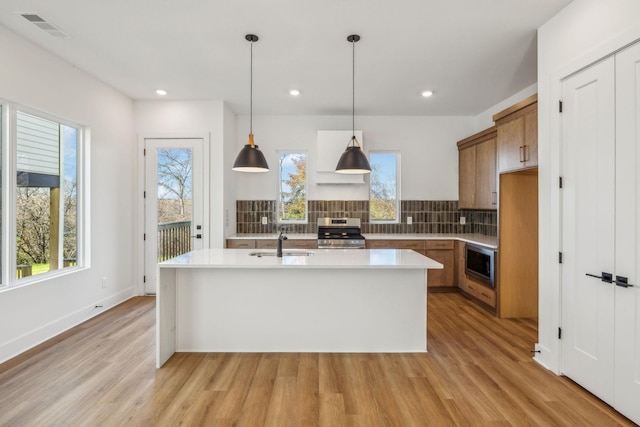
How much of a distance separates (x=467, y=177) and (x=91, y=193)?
500 cm

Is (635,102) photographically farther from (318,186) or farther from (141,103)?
(141,103)

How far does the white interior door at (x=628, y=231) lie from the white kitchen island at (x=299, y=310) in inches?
49.3

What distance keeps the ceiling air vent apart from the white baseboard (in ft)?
8.58

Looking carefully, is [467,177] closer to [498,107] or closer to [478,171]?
[478,171]

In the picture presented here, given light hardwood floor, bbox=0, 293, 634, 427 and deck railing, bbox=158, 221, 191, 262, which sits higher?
deck railing, bbox=158, 221, 191, 262

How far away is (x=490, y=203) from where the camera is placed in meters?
4.30

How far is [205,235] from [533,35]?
422 centimetres

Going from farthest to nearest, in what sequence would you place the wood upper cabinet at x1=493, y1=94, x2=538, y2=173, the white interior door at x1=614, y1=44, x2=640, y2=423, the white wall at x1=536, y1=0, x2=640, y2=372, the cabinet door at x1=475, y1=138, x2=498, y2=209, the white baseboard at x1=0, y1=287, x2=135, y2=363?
the cabinet door at x1=475, y1=138, x2=498, y2=209
the wood upper cabinet at x1=493, y1=94, x2=538, y2=173
the white baseboard at x1=0, y1=287, x2=135, y2=363
the white wall at x1=536, y1=0, x2=640, y2=372
the white interior door at x1=614, y1=44, x2=640, y2=423

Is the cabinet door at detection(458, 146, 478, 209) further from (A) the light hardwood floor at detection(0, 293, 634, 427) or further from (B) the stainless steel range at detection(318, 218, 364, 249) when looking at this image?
(A) the light hardwood floor at detection(0, 293, 634, 427)

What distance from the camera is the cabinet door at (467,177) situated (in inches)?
188

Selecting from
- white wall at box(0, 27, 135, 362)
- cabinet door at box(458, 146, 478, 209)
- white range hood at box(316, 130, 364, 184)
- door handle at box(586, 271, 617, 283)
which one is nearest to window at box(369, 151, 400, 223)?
white range hood at box(316, 130, 364, 184)

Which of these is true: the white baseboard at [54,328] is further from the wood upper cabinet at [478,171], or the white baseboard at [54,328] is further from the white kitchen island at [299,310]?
the wood upper cabinet at [478,171]

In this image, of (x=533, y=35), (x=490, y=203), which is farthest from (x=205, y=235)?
(x=533, y=35)

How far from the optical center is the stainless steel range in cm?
460
